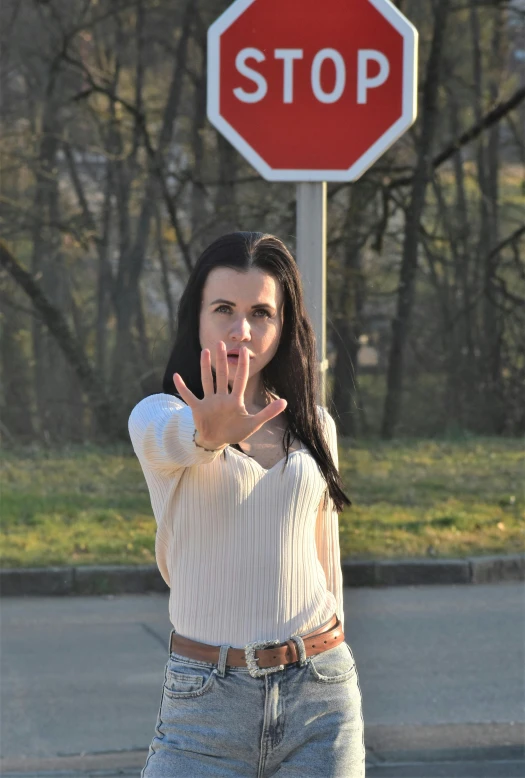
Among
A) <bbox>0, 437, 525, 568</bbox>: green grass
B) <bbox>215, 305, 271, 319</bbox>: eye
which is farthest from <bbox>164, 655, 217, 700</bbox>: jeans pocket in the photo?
<bbox>0, 437, 525, 568</bbox>: green grass

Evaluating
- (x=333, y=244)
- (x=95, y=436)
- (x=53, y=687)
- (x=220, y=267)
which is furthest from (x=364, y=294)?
(x=220, y=267)

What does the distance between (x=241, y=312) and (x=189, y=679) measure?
0.66 m

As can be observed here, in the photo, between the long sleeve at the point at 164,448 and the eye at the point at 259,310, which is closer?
the long sleeve at the point at 164,448

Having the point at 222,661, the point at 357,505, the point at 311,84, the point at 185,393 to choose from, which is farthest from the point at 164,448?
the point at 357,505

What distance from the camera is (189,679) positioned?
2207 millimetres

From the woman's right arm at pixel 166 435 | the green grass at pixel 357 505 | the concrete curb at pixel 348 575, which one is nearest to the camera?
the woman's right arm at pixel 166 435

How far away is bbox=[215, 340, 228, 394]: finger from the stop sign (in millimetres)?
1603

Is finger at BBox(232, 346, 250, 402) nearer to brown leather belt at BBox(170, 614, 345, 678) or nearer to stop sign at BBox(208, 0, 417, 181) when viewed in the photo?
brown leather belt at BBox(170, 614, 345, 678)

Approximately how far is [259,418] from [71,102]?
14.8m

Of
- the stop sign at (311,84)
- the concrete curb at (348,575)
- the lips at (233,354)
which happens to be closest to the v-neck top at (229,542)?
the lips at (233,354)

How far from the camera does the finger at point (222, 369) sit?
6.53ft

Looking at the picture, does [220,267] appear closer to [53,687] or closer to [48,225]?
[53,687]

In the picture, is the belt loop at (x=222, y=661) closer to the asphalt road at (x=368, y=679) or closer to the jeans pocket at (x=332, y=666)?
the jeans pocket at (x=332, y=666)

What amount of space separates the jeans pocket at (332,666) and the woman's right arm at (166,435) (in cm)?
42
